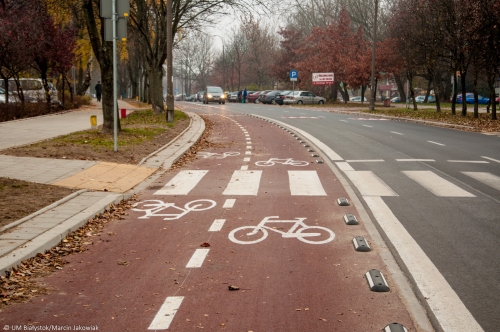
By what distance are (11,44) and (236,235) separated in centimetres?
2322

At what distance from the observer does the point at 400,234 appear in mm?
7465

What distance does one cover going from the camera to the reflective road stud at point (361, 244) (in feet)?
22.2

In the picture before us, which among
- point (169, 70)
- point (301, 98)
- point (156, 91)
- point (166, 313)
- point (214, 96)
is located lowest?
point (166, 313)

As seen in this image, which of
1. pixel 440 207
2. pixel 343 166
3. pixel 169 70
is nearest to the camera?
→ pixel 440 207

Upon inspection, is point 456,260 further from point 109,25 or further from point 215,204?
point 109,25

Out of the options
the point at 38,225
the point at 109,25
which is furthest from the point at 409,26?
the point at 38,225

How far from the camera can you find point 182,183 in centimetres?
1153

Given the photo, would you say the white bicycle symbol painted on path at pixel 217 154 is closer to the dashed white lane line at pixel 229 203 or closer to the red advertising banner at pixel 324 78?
the dashed white lane line at pixel 229 203

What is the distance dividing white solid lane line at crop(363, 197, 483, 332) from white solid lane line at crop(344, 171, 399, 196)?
2033 mm

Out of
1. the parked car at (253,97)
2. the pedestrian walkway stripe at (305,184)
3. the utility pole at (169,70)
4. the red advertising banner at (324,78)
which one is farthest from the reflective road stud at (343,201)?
the parked car at (253,97)

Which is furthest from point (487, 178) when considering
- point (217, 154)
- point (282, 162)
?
point (217, 154)

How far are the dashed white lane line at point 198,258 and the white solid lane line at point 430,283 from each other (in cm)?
207

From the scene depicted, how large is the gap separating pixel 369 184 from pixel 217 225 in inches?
165

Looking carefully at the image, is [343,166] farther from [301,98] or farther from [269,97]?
[269,97]
